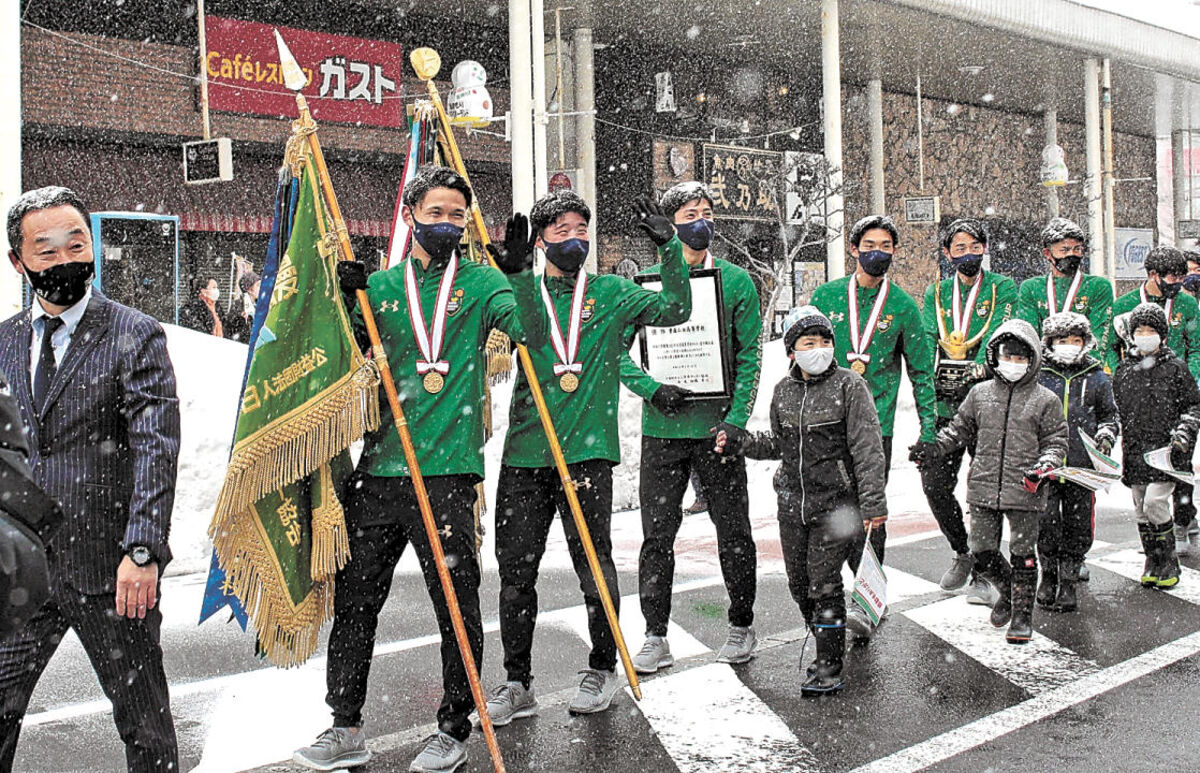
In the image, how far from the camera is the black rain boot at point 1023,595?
6.29m

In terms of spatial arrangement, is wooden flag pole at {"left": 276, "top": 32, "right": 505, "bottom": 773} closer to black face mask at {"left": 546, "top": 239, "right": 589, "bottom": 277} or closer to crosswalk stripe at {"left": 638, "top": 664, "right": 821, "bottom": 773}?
crosswalk stripe at {"left": 638, "top": 664, "right": 821, "bottom": 773}

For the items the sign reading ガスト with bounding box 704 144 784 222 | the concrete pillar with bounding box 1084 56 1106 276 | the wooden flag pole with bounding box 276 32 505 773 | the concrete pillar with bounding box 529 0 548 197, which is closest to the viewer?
the wooden flag pole with bounding box 276 32 505 773

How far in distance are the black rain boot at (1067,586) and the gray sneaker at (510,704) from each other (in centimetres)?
324

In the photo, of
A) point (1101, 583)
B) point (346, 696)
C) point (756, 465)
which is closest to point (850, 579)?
point (1101, 583)

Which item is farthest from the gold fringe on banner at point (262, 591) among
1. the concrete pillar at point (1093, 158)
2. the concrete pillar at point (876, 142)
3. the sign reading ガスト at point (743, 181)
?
the concrete pillar at point (1093, 158)

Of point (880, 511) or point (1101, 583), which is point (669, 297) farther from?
point (1101, 583)

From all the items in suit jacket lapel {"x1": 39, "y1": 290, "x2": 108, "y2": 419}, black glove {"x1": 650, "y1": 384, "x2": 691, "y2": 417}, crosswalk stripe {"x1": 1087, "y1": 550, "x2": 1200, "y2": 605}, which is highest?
suit jacket lapel {"x1": 39, "y1": 290, "x2": 108, "y2": 419}

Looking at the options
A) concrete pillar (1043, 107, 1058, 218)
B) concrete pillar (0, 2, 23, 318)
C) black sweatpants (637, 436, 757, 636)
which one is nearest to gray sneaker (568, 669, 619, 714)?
black sweatpants (637, 436, 757, 636)

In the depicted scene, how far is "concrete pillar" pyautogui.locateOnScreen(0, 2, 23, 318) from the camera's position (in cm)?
1104

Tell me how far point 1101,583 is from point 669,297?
3956 mm

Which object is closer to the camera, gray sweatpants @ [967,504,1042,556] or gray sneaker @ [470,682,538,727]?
gray sneaker @ [470,682,538,727]

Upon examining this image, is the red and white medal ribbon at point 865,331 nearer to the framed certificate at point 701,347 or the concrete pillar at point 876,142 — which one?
the framed certificate at point 701,347

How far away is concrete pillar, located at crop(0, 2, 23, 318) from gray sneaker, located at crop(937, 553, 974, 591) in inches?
317

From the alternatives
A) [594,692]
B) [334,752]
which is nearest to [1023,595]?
[594,692]
